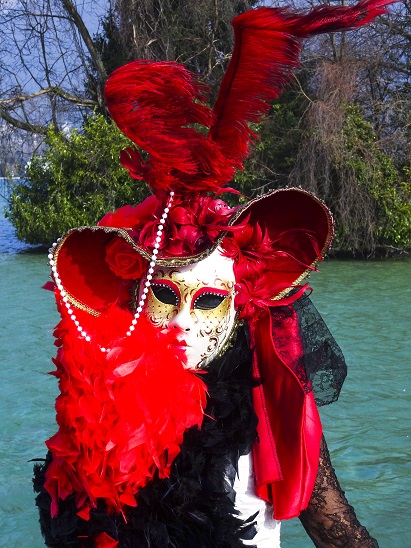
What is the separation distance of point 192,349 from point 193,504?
1.15 ft

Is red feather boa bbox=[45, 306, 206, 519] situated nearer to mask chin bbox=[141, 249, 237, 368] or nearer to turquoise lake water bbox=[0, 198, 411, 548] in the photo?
mask chin bbox=[141, 249, 237, 368]

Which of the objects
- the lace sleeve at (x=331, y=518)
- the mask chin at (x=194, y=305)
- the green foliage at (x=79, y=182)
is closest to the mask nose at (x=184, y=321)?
the mask chin at (x=194, y=305)

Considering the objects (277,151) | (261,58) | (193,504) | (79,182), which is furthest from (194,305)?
(79,182)

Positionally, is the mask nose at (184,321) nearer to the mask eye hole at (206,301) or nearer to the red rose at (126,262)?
the mask eye hole at (206,301)

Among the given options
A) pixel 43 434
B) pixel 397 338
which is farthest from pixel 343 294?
pixel 43 434

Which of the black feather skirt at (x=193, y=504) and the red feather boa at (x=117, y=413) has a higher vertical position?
the red feather boa at (x=117, y=413)

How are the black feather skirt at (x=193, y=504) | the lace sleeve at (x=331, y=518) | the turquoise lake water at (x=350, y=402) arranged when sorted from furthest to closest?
the turquoise lake water at (x=350, y=402) < the lace sleeve at (x=331, y=518) < the black feather skirt at (x=193, y=504)

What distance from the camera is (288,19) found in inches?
59.1

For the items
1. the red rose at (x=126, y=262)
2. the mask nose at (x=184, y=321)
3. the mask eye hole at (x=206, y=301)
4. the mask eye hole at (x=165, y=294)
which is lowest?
the mask nose at (x=184, y=321)

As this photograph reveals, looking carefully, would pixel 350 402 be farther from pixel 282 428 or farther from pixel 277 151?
pixel 277 151

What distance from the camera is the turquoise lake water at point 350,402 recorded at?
12.4ft

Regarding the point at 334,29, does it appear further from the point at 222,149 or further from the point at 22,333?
the point at 22,333

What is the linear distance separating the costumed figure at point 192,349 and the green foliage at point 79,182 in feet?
34.9

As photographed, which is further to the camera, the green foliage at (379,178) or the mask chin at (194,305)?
the green foliage at (379,178)
